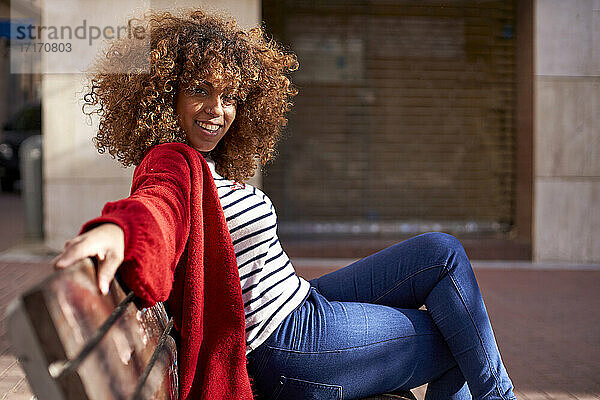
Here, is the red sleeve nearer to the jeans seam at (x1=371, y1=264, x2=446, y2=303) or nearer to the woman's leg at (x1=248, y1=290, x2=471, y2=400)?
the woman's leg at (x1=248, y1=290, x2=471, y2=400)

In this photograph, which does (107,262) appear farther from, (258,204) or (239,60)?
(239,60)

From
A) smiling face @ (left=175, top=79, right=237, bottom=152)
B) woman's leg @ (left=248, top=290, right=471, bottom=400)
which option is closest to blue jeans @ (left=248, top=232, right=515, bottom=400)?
woman's leg @ (left=248, top=290, right=471, bottom=400)

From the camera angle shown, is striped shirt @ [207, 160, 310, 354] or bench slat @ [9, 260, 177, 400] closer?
bench slat @ [9, 260, 177, 400]

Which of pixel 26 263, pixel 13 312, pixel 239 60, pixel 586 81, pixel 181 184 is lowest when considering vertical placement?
pixel 26 263

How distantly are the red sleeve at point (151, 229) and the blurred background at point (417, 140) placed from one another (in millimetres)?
5311

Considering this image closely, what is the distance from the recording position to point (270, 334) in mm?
2029

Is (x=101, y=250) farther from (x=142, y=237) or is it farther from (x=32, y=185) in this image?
(x=32, y=185)

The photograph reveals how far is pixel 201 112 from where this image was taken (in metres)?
2.20

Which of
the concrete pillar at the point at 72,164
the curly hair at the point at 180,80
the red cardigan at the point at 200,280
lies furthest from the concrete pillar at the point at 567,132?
the red cardigan at the point at 200,280

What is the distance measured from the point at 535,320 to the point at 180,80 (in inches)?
151

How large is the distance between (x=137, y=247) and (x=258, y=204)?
2.91 ft

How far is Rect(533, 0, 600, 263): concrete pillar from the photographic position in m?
7.30

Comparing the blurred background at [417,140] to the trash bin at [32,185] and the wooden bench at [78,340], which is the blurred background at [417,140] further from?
the wooden bench at [78,340]

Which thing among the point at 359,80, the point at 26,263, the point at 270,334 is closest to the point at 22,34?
the point at 26,263
